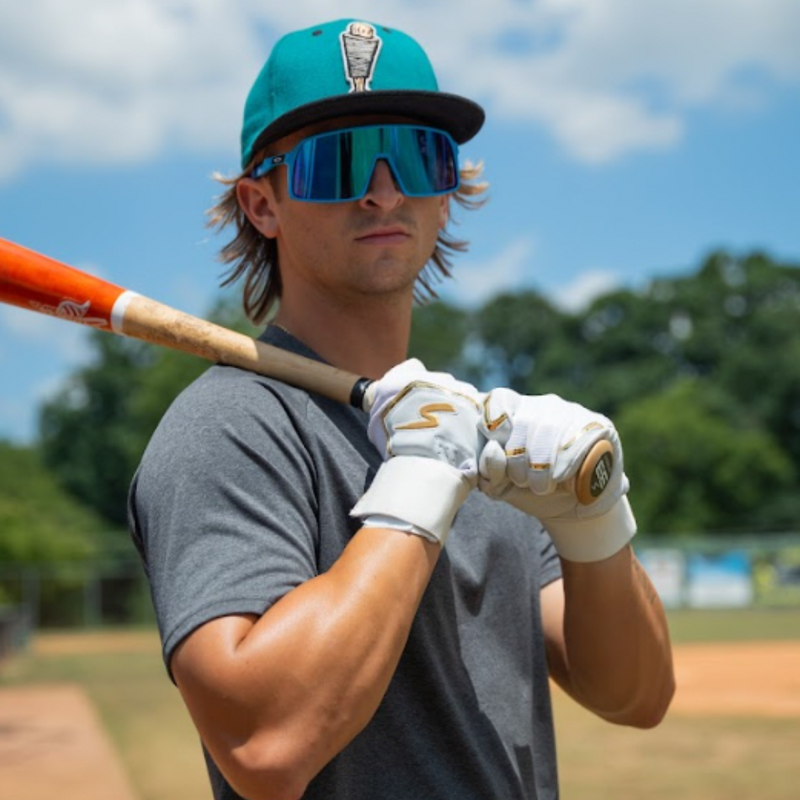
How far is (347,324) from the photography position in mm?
2492

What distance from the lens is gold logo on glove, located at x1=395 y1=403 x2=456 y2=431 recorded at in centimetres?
209

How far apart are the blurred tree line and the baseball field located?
27.6 metres

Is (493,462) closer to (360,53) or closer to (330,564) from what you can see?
(330,564)

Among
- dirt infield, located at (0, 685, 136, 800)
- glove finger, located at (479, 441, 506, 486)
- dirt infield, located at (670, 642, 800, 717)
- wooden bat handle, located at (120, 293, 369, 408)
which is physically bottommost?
dirt infield, located at (0, 685, 136, 800)

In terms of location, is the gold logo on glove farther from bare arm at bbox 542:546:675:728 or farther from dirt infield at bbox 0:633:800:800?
dirt infield at bbox 0:633:800:800

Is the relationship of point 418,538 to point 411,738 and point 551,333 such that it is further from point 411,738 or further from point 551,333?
point 551,333

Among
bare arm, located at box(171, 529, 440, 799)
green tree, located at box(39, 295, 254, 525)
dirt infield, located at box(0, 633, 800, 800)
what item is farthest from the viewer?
green tree, located at box(39, 295, 254, 525)

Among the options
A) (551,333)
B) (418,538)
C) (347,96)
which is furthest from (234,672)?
(551,333)

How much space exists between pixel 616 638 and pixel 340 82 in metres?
1.18

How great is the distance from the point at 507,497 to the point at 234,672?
0.62m

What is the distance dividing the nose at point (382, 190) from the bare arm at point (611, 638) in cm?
76

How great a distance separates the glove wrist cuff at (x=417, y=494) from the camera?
194 centimetres

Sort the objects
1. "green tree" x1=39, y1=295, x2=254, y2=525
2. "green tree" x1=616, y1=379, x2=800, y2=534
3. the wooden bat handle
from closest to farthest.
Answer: the wooden bat handle → "green tree" x1=616, y1=379, x2=800, y2=534 → "green tree" x1=39, y1=295, x2=254, y2=525

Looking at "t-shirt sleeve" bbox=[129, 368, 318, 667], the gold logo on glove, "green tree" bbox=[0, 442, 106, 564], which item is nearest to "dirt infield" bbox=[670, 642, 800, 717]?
Result: the gold logo on glove
